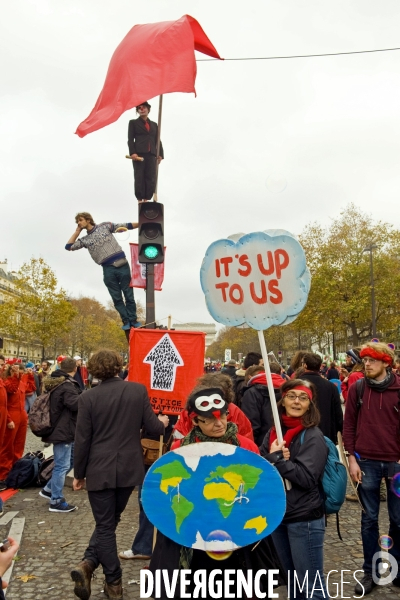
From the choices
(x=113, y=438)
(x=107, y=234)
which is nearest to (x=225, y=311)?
(x=113, y=438)

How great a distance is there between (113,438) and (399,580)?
8.07ft

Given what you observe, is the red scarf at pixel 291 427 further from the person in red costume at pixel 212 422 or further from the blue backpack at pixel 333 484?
the person in red costume at pixel 212 422

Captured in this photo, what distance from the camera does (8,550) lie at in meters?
2.08

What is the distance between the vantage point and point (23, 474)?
8305mm

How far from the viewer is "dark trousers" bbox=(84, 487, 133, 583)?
4203mm

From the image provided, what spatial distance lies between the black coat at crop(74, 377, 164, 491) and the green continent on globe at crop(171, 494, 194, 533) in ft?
5.35

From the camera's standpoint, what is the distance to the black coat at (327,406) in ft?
18.4

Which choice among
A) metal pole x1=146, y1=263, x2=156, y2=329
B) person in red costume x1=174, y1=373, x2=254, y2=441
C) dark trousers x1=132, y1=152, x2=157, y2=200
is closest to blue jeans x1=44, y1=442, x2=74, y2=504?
metal pole x1=146, y1=263, x2=156, y2=329

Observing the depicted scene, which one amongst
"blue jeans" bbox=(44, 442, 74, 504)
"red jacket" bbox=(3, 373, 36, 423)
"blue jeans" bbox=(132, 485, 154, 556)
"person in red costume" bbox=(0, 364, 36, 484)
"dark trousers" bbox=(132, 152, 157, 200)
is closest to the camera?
"blue jeans" bbox=(132, 485, 154, 556)

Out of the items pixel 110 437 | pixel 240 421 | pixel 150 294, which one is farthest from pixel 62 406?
pixel 240 421

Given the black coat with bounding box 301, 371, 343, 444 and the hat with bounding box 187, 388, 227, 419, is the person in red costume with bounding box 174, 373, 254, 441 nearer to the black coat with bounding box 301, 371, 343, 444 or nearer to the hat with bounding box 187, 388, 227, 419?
the hat with bounding box 187, 388, 227, 419

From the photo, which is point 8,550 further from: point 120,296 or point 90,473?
point 120,296

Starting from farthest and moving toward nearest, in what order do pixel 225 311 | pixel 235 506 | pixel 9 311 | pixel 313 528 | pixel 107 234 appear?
pixel 9 311
pixel 107 234
pixel 225 311
pixel 313 528
pixel 235 506

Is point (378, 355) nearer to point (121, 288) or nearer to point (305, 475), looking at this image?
point (305, 475)
